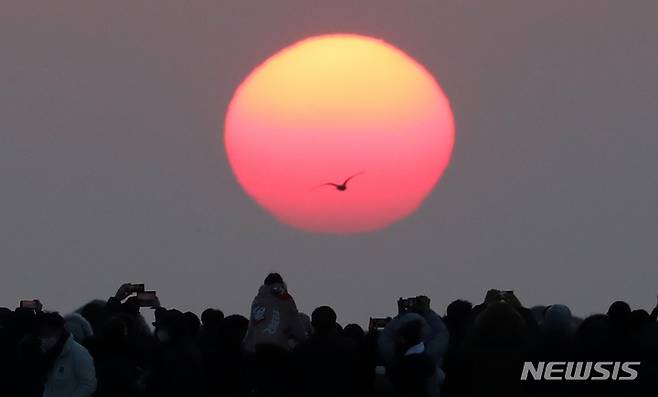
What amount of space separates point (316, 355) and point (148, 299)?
494 cm

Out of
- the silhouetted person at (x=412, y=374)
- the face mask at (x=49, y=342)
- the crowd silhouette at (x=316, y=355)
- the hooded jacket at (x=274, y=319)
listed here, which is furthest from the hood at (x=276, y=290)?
the face mask at (x=49, y=342)

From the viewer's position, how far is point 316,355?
64.6ft

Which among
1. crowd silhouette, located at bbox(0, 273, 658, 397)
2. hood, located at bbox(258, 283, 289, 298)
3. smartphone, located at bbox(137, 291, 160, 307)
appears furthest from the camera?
smartphone, located at bbox(137, 291, 160, 307)

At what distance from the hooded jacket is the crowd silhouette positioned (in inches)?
19.9

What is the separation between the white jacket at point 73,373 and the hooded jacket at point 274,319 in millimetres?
3793

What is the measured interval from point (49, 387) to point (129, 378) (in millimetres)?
949

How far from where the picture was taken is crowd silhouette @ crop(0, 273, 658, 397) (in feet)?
56.8

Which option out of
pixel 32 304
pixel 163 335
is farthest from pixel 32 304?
pixel 163 335

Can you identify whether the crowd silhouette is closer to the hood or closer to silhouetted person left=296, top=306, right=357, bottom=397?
silhouetted person left=296, top=306, right=357, bottom=397

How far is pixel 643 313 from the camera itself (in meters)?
18.5

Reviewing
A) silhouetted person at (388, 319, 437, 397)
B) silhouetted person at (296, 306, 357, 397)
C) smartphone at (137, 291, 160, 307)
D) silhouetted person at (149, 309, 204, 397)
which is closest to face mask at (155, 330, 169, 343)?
silhouetted person at (149, 309, 204, 397)

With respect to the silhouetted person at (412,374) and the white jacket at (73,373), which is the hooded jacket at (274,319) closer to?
the silhouetted person at (412,374)

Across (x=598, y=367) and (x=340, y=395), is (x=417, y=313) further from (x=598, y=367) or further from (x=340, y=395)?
(x=598, y=367)

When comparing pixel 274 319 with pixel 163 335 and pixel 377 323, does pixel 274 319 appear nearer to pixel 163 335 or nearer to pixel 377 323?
pixel 377 323
